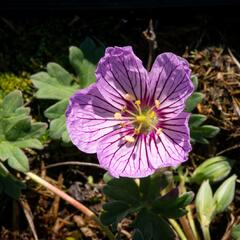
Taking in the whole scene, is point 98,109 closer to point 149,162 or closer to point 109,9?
point 149,162

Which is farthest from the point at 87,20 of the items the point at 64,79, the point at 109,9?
the point at 64,79

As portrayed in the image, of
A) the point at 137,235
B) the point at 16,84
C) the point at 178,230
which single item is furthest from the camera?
the point at 16,84

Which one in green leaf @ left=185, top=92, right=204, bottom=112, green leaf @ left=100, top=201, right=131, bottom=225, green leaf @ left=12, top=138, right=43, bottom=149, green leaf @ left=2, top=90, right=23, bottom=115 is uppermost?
green leaf @ left=2, top=90, right=23, bottom=115

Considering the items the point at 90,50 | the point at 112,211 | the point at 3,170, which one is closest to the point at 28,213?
the point at 3,170

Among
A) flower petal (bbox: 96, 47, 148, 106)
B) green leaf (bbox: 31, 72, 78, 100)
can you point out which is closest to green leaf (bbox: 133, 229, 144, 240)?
flower petal (bbox: 96, 47, 148, 106)

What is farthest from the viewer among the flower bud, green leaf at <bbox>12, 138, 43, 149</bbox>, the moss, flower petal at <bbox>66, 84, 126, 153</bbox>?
the moss

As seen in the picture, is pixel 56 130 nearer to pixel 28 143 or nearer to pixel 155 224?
pixel 28 143

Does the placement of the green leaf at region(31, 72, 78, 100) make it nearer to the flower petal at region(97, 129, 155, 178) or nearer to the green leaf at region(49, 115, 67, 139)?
the green leaf at region(49, 115, 67, 139)
